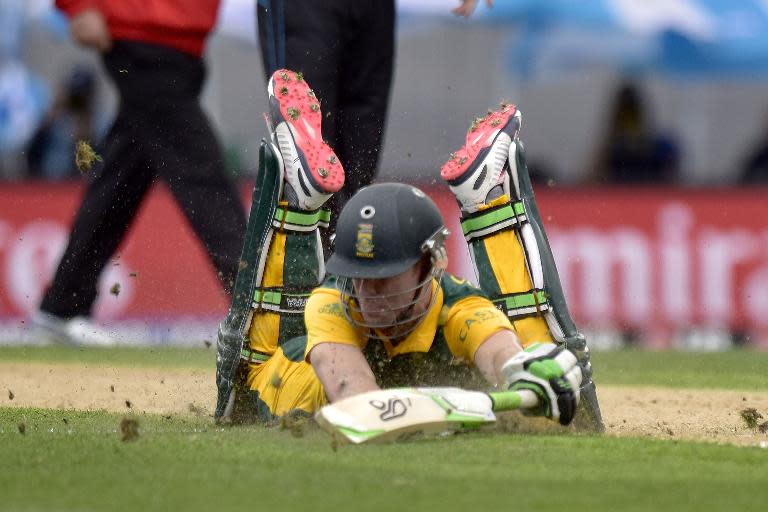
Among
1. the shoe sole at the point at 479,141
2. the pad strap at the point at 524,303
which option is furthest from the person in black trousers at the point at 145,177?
the pad strap at the point at 524,303

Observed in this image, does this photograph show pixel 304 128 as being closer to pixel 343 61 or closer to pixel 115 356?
pixel 343 61

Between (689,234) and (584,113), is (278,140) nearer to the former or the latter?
(689,234)

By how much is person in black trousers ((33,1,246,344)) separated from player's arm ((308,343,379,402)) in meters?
2.75

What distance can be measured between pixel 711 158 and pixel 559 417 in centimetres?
1186

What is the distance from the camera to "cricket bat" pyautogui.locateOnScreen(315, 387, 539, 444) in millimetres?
5230

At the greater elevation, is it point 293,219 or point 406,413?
point 293,219

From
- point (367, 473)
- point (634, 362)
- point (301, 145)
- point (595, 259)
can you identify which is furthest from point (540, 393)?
point (595, 259)

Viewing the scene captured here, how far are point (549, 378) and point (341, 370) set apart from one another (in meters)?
0.75

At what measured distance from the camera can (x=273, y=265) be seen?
258 inches

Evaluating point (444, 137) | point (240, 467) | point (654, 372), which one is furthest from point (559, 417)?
point (444, 137)

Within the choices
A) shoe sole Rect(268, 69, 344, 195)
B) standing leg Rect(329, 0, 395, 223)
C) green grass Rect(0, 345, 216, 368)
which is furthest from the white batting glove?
green grass Rect(0, 345, 216, 368)

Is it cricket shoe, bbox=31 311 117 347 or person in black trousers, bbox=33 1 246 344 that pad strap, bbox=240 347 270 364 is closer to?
person in black trousers, bbox=33 1 246 344

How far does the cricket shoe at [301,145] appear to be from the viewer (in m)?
6.40

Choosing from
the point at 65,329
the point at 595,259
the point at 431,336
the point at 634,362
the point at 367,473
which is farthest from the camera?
the point at 595,259
